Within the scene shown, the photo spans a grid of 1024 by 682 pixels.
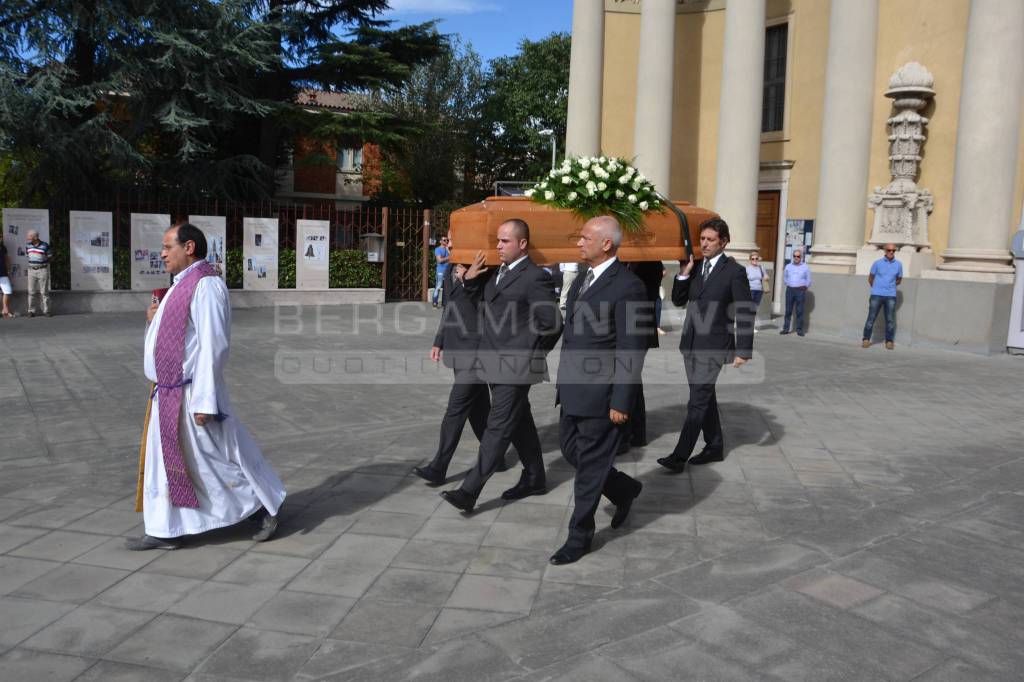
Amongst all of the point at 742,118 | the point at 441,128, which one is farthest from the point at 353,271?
the point at 441,128

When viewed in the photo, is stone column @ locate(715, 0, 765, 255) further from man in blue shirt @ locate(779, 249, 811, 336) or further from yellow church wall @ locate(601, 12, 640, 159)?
yellow church wall @ locate(601, 12, 640, 159)

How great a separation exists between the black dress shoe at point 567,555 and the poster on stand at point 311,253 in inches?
650

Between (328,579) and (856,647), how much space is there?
2.49 metres

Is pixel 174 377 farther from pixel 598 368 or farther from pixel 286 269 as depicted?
pixel 286 269

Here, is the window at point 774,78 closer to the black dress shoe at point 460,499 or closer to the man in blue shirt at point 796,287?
the man in blue shirt at point 796,287

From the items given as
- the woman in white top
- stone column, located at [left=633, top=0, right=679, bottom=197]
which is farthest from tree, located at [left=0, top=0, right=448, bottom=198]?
the woman in white top

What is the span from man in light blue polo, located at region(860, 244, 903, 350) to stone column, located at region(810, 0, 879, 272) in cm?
166

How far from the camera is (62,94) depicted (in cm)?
1800

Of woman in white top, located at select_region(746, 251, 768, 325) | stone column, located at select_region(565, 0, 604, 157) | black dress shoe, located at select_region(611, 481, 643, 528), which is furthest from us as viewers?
stone column, located at select_region(565, 0, 604, 157)

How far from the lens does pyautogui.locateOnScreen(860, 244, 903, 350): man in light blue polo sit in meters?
14.6

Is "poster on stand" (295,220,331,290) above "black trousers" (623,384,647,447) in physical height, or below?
above

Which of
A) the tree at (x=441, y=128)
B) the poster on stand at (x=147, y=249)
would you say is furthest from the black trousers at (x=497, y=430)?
the tree at (x=441, y=128)

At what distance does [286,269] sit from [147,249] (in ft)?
10.6

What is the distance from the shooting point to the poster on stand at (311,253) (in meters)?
Answer: 20.0
